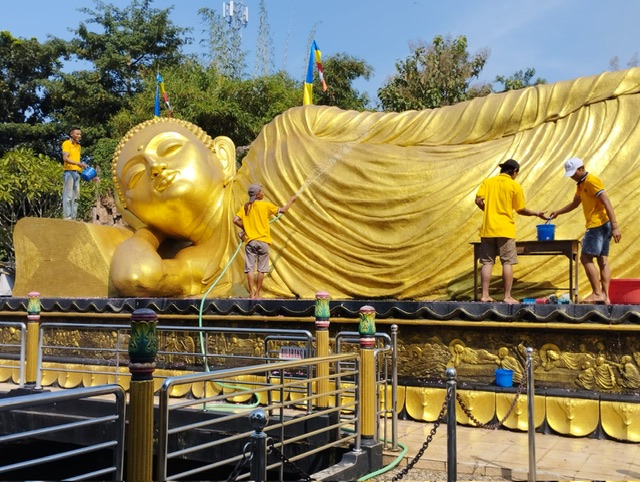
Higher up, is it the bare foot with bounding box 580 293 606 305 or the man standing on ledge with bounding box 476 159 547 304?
the man standing on ledge with bounding box 476 159 547 304

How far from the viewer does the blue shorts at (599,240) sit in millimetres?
4867

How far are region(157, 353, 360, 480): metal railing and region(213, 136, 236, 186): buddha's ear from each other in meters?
3.05

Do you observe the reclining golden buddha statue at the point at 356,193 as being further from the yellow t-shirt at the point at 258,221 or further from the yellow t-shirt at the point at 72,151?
the yellow t-shirt at the point at 72,151

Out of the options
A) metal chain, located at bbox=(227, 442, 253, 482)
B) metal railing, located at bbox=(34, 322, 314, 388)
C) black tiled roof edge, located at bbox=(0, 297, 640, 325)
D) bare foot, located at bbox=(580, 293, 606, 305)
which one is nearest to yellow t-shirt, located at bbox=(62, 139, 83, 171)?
black tiled roof edge, located at bbox=(0, 297, 640, 325)

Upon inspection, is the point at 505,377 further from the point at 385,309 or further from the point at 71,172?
the point at 71,172

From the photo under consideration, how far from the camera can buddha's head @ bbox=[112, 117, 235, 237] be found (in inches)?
297

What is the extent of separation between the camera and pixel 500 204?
5.16 metres

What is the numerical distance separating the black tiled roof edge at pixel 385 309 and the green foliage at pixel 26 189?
10.7 metres

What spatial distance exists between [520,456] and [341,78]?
18.7 m

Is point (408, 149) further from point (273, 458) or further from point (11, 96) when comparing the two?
point (11, 96)

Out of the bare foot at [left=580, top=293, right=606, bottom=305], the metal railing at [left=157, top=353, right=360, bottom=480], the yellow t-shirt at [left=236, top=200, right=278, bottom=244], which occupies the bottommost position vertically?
the metal railing at [left=157, top=353, right=360, bottom=480]

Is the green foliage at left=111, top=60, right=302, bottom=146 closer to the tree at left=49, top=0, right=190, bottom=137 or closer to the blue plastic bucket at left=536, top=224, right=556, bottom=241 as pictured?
the tree at left=49, top=0, right=190, bottom=137

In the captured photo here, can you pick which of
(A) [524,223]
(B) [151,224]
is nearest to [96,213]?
(B) [151,224]

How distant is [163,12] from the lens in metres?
23.9
